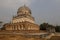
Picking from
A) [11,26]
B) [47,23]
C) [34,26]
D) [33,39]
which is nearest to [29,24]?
[34,26]

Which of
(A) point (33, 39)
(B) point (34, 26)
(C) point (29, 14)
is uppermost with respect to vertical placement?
(C) point (29, 14)

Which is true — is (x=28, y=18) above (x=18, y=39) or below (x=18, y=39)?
above

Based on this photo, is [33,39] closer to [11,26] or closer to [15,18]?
[11,26]

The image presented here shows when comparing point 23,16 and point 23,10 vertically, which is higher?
point 23,10

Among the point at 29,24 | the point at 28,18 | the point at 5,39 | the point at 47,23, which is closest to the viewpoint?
the point at 5,39

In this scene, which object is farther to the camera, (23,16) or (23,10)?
(23,10)

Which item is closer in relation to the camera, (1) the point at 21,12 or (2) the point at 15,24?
(2) the point at 15,24

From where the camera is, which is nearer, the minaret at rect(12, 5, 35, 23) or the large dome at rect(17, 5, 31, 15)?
the minaret at rect(12, 5, 35, 23)

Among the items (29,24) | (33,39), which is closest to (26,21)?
(29,24)

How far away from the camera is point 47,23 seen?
137ft

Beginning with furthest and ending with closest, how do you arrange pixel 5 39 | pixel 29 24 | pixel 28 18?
pixel 28 18 < pixel 29 24 < pixel 5 39

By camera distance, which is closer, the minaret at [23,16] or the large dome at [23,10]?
the minaret at [23,16]

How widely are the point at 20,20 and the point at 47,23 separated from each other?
16.1m

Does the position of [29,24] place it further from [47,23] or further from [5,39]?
[47,23]
